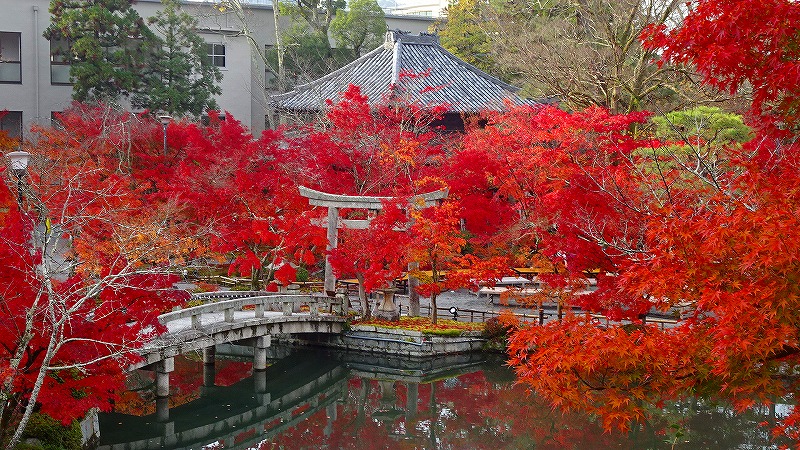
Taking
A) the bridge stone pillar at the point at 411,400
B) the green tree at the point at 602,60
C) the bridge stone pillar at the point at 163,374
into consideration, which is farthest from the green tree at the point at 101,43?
the bridge stone pillar at the point at 411,400

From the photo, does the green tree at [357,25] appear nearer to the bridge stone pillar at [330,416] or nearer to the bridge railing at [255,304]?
the bridge railing at [255,304]

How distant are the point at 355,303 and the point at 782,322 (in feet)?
56.4

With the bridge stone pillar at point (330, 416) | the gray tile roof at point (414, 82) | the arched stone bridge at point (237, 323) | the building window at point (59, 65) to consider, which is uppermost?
the building window at point (59, 65)

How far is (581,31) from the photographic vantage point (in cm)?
3011

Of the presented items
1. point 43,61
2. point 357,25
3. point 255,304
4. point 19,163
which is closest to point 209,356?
point 255,304

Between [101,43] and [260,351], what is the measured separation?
18.0 metres

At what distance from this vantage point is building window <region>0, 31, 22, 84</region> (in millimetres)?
34438

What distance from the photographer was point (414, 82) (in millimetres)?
28953

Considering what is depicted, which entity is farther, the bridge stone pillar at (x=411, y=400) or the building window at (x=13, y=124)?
the building window at (x=13, y=124)

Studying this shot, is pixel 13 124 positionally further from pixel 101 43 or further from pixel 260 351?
pixel 260 351

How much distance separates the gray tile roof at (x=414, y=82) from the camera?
1119 inches

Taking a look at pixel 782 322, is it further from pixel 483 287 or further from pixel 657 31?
pixel 483 287

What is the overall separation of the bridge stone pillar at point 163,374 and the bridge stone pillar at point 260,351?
2.67 metres

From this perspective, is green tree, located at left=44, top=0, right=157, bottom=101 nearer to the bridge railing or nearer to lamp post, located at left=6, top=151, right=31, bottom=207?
the bridge railing
